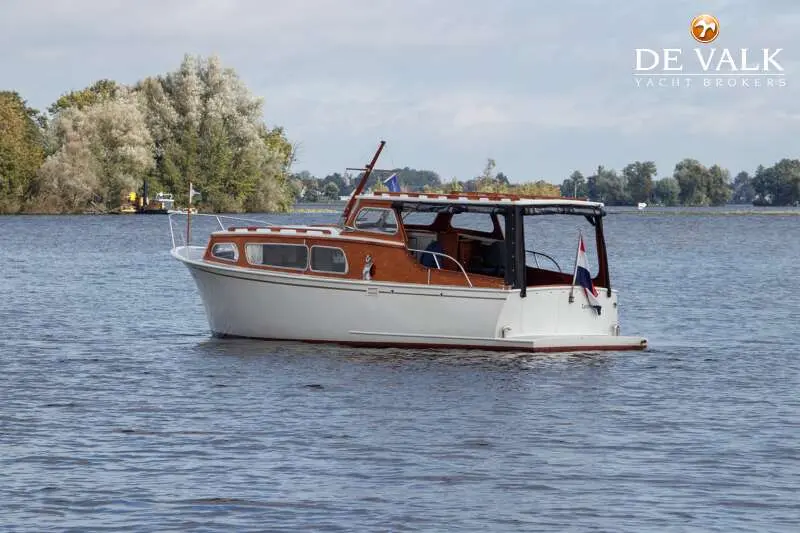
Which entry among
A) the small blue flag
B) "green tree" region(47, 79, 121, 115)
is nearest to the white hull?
the small blue flag

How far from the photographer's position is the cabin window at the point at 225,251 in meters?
30.8

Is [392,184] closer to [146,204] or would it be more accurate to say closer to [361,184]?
[361,184]

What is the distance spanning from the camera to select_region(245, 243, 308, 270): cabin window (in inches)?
1181

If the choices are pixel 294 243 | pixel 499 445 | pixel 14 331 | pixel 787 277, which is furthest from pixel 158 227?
pixel 499 445

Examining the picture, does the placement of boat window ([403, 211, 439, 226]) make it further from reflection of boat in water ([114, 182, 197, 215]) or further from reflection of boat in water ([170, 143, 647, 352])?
reflection of boat in water ([114, 182, 197, 215])

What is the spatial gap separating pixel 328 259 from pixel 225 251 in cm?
264

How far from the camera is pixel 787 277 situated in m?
64.1

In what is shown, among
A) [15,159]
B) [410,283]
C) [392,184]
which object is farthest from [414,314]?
[15,159]

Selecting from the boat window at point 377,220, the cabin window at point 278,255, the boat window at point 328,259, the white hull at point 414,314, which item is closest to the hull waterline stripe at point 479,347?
the white hull at point 414,314

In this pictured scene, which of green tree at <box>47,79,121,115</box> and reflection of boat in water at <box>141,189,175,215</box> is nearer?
reflection of boat in water at <box>141,189,175,215</box>

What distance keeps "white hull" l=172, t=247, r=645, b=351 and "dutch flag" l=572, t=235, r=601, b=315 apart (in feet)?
0.45

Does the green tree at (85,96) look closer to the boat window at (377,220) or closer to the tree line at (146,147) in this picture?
the tree line at (146,147)

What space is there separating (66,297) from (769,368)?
1021 inches

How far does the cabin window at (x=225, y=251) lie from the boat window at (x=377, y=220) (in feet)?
8.96
